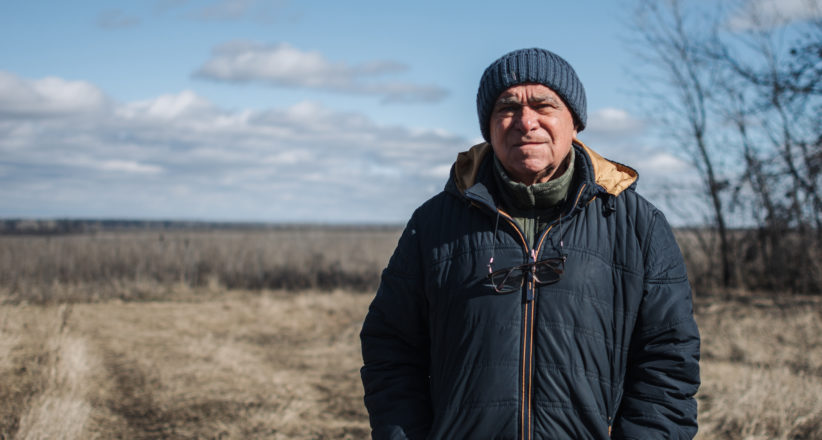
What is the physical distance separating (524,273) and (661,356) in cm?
42

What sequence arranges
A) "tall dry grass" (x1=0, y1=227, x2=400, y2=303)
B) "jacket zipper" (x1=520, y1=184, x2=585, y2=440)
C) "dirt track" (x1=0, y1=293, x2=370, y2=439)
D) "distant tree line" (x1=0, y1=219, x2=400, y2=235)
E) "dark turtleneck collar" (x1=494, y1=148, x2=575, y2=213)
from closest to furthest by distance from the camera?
1. "jacket zipper" (x1=520, y1=184, x2=585, y2=440)
2. "dark turtleneck collar" (x1=494, y1=148, x2=575, y2=213)
3. "dirt track" (x1=0, y1=293, x2=370, y2=439)
4. "tall dry grass" (x1=0, y1=227, x2=400, y2=303)
5. "distant tree line" (x1=0, y1=219, x2=400, y2=235)

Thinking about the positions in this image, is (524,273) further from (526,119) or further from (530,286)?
(526,119)

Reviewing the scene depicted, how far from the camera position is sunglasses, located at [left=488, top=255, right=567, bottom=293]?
68.2 inches

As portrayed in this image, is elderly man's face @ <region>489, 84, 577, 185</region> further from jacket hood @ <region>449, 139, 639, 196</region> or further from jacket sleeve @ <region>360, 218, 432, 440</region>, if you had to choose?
jacket sleeve @ <region>360, 218, 432, 440</region>

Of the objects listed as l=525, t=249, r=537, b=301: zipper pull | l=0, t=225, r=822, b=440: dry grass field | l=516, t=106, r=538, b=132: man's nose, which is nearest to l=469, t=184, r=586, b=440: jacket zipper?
l=525, t=249, r=537, b=301: zipper pull

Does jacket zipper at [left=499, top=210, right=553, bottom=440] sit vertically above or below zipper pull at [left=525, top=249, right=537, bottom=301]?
below

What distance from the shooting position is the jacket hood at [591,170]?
6.04 ft

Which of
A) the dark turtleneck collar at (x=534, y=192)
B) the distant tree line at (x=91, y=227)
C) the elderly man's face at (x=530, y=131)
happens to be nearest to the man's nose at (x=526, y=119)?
the elderly man's face at (x=530, y=131)

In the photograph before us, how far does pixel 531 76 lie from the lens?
1850mm

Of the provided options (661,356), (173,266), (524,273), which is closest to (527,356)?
(524,273)

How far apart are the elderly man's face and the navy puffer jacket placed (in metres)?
0.10

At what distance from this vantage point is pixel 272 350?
10672mm

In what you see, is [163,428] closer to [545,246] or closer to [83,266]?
[545,246]

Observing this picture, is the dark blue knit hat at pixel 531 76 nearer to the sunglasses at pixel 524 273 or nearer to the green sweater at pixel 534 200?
the green sweater at pixel 534 200
